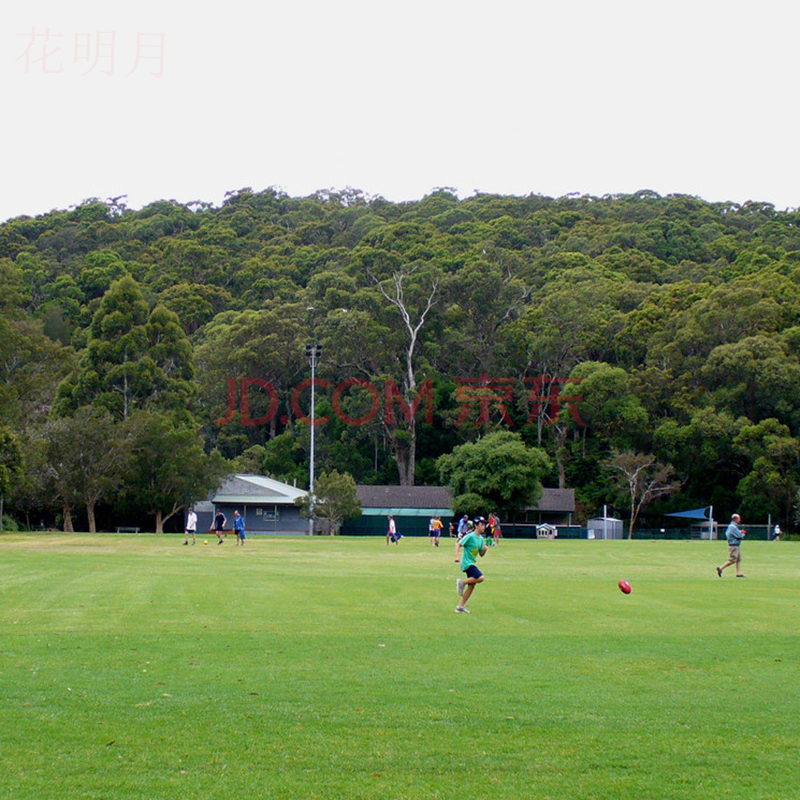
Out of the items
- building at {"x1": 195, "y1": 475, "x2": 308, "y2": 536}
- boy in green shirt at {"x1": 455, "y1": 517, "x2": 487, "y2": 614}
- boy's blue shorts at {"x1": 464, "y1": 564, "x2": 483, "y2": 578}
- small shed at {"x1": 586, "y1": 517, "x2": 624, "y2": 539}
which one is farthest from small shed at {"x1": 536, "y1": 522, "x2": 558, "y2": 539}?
boy's blue shorts at {"x1": 464, "y1": 564, "x2": 483, "y2": 578}

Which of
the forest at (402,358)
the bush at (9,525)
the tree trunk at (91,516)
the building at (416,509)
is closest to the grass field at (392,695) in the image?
the forest at (402,358)

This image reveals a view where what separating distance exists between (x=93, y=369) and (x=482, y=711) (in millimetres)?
62097

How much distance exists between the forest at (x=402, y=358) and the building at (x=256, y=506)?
3.17 meters

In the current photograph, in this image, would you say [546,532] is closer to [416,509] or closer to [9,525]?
[416,509]

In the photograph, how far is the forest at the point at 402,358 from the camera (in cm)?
6328

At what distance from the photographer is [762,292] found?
267 ft

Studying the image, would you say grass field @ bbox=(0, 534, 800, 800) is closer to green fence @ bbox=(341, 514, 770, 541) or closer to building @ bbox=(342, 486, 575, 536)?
green fence @ bbox=(341, 514, 770, 541)

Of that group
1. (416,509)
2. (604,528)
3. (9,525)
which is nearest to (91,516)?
(9,525)

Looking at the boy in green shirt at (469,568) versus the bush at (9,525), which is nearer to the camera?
the boy in green shirt at (469,568)

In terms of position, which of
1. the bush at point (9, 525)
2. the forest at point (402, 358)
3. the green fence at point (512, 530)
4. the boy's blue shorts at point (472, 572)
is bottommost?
the green fence at point (512, 530)

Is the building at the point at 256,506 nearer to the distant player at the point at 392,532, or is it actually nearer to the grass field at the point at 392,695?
the distant player at the point at 392,532

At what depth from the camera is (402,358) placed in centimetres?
9088

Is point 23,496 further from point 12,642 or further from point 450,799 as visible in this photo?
point 450,799

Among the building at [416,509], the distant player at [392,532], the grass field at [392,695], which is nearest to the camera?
the grass field at [392,695]
